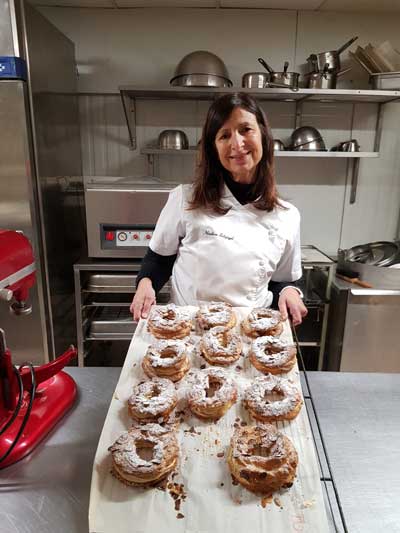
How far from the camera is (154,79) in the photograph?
2799 millimetres

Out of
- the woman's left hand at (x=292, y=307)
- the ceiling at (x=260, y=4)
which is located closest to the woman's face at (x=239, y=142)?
the woman's left hand at (x=292, y=307)

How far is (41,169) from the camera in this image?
2.19 m

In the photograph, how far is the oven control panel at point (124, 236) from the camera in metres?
2.42

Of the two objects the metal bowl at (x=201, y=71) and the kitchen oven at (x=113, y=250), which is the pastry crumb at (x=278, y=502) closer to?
the kitchen oven at (x=113, y=250)

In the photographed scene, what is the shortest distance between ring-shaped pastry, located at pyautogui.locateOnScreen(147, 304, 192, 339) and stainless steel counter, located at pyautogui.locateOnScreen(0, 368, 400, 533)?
0.71 ft

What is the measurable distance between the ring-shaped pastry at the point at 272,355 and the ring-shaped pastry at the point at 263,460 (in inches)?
9.6

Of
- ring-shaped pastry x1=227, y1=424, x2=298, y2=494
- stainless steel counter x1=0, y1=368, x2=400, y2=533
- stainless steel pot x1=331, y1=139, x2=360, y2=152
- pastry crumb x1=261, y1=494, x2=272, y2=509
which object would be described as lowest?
stainless steel counter x1=0, y1=368, x2=400, y2=533

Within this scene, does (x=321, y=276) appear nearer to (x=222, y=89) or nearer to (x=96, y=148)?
(x=222, y=89)

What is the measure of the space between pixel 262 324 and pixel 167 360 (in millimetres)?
341

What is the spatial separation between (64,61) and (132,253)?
1333 mm

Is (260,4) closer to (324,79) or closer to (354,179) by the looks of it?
(324,79)

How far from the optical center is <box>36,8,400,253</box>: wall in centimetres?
271

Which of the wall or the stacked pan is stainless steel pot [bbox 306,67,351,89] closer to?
the stacked pan

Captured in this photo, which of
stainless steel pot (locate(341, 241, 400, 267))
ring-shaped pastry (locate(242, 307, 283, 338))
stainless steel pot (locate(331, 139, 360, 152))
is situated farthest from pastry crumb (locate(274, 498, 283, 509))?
stainless steel pot (locate(331, 139, 360, 152))
